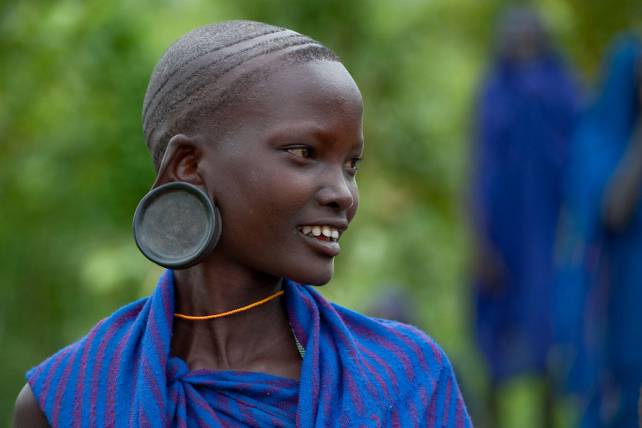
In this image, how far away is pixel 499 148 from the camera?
27.4ft

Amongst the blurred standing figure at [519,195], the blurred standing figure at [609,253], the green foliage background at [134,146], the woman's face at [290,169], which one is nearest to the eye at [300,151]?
the woman's face at [290,169]

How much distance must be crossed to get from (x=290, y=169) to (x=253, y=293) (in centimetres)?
30

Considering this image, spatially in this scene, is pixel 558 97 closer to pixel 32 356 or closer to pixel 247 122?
pixel 32 356

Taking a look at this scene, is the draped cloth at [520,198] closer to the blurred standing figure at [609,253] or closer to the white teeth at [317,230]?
the blurred standing figure at [609,253]

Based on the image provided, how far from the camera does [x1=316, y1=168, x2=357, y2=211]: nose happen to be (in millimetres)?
2301

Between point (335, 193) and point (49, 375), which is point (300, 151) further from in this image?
point (49, 375)

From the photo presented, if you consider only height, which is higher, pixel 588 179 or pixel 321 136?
pixel 588 179

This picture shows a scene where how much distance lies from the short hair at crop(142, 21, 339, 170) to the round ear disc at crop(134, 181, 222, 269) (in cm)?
14

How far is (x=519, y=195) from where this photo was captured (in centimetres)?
827

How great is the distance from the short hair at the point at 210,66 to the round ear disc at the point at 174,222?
136 millimetres

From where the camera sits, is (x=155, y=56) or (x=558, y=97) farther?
(x=558, y=97)

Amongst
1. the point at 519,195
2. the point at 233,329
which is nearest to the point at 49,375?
the point at 233,329

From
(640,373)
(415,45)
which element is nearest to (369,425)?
(640,373)

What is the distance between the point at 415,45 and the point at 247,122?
661 cm
